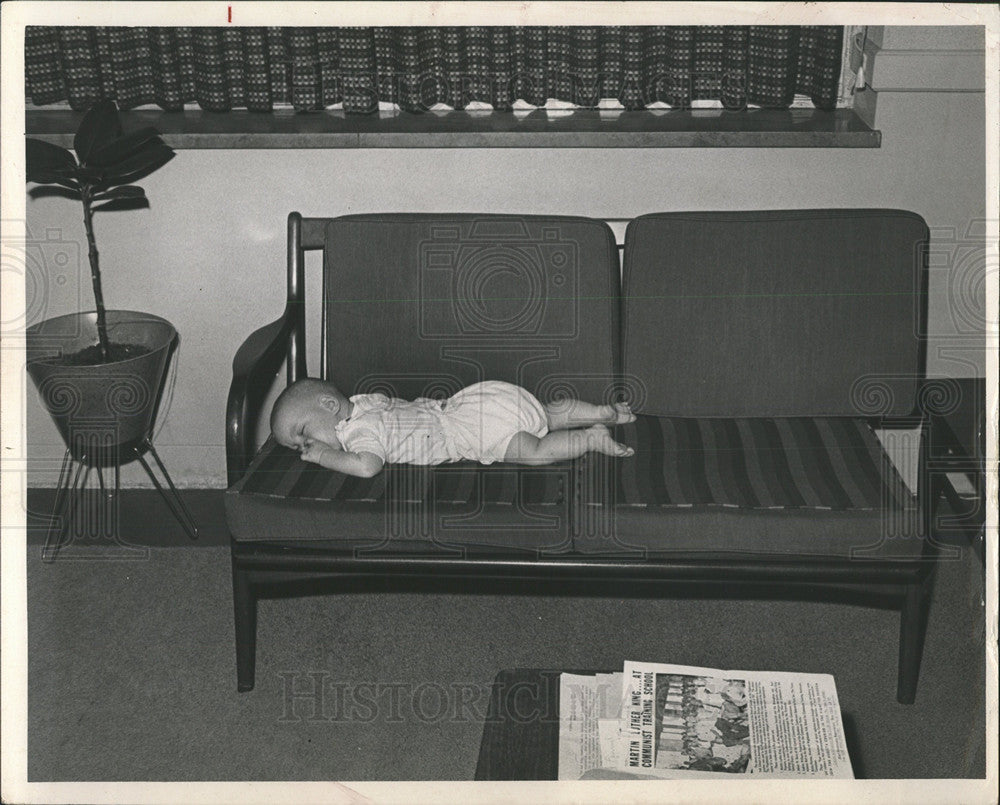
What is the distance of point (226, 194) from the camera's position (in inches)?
107

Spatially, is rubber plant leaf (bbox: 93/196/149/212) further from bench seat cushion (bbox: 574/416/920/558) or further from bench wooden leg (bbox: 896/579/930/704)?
bench wooden leg (bbox: 896/579/930/704)

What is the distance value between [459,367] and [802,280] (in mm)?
834

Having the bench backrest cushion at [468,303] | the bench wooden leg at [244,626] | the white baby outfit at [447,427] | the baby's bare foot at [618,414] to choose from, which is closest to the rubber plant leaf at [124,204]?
the bench backrest cushion at [468,303]

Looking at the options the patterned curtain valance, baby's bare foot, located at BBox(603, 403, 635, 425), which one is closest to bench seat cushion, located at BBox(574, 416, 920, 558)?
baby's bare foot, located at BBox(603, 403, 635, 425)

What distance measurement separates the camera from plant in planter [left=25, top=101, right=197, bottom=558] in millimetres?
2432

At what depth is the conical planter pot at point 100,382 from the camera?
2498 millimetres

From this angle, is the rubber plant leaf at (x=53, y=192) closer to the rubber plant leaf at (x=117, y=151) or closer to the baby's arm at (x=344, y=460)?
the rubber plant leaf at (x=117, y=151)

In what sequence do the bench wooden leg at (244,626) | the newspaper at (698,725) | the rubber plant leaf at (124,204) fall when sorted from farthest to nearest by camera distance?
the rubber plant leaf at (124,204) < the bench wooden leg at (244,626) < the newspaper at (698,725)

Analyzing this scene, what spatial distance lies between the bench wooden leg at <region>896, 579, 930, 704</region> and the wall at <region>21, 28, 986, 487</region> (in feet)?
2.92

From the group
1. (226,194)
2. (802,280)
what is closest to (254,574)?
(226,194)

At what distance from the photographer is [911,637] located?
2.12m

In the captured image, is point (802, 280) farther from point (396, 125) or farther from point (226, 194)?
point (226, 194)

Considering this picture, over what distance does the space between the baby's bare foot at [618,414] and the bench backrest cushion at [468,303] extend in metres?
0.05

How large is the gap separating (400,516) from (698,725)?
29.5 inches
